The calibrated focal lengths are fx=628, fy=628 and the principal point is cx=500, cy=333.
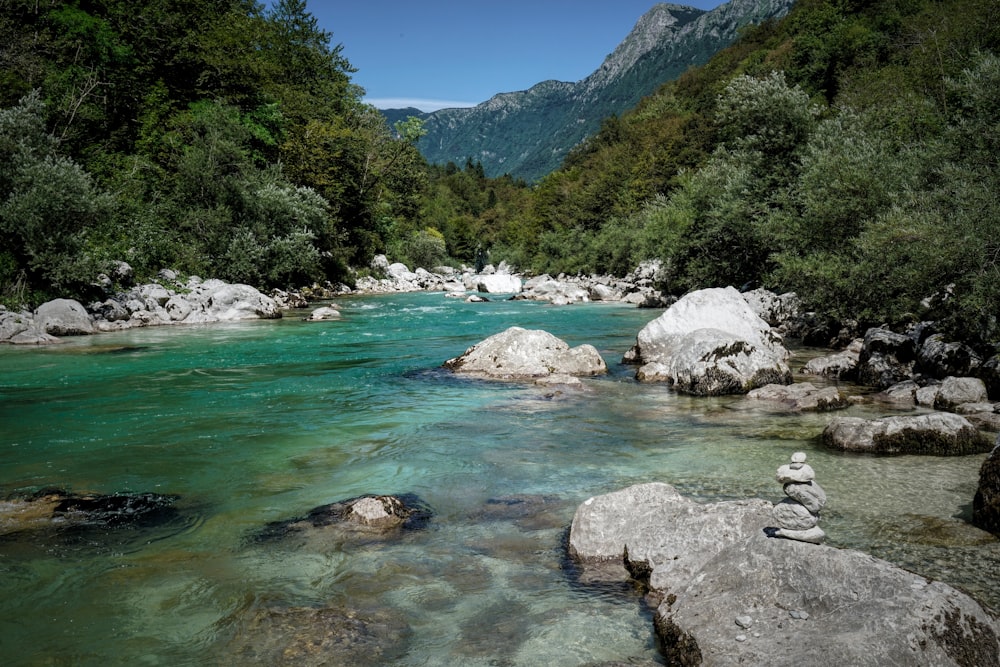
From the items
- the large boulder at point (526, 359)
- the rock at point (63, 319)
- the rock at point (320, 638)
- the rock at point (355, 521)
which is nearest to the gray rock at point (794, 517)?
the rock at point (320, 638)

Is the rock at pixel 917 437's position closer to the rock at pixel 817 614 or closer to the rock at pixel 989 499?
the rock at pixel 989 499

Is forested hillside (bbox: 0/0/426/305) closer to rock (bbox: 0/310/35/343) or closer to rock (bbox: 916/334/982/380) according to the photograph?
rock (bbox: 0/310/35/343)

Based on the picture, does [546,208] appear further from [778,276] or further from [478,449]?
[478,449]

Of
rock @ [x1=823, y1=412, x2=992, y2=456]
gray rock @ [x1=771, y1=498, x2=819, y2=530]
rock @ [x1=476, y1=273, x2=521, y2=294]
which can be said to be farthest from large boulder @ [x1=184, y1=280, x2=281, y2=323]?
gray rock @ [x1=771, y1=498, x2=819, y2=530]

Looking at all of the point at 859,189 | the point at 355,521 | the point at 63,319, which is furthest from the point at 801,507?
the point at 63,319

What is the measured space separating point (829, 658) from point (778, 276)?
19057mm

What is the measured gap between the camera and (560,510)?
731 centimetres

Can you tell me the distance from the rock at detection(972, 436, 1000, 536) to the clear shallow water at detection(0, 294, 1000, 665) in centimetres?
19

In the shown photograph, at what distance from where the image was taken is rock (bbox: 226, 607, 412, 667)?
4.48 m

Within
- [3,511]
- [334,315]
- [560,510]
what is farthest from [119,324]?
[560,510]

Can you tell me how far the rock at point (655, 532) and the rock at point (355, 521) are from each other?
195 cm

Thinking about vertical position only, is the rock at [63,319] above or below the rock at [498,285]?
below

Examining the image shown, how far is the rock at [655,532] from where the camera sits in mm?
5516

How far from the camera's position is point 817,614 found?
4.02m
